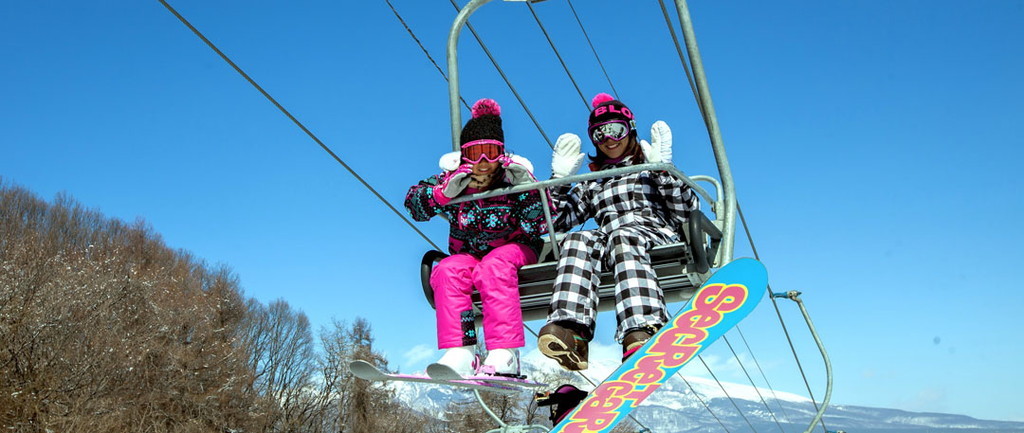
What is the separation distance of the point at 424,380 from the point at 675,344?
85cm

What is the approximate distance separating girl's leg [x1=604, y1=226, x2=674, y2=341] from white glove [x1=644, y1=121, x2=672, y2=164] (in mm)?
467

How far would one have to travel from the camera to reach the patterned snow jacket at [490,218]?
322cm

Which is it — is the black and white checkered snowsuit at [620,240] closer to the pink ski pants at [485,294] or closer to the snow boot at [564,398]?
the pink ski pants at [485,294]

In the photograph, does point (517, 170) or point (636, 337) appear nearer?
point (636, 337)

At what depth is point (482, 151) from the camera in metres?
3.16

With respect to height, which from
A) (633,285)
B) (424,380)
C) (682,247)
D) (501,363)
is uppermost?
(682,247)

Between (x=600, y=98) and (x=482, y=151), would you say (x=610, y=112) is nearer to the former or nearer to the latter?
(x=600, y=98)

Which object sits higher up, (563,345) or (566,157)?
(566,157)

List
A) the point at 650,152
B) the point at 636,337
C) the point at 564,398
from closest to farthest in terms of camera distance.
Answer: the point at 636,337, the point at 564,398, the point at 650,152

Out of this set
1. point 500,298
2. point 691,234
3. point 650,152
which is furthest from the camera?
point 650,152

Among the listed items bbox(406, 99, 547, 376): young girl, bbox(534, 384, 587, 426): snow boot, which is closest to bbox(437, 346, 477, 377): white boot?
bbox(406, 99, 547, 376): young girl

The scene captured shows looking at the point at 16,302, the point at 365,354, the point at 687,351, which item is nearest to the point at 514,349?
the point at 687,351

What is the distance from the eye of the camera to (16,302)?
1552 cm

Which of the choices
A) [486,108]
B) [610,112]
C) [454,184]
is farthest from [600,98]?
[454,184]
